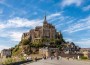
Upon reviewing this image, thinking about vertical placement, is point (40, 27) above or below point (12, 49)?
above

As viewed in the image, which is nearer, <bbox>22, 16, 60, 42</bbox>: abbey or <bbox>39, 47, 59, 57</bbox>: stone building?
<bbox>39, 47, 59, 57</bbox>: stone building

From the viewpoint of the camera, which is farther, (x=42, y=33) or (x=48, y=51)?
(x=42, y=33)

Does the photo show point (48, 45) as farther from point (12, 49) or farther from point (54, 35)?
point (12, 49)

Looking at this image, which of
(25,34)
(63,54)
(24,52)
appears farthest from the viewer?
(25,34)

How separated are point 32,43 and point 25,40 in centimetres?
598

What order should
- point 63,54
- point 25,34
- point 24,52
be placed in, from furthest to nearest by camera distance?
point 25,34 < point 63,54 < point 24,52

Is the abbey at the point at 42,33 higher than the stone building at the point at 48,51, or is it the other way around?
the abbey at the point at 42,33

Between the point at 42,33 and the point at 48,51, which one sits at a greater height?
the point at 42,33

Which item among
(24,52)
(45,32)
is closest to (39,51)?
(24,52)

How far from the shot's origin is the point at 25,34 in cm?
19700

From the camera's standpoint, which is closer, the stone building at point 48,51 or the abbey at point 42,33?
the stone building at point 48,51

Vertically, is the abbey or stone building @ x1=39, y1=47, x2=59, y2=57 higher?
the abbey

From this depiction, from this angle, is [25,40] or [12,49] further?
[12,49]

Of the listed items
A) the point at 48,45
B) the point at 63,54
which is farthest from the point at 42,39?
the point at 63,54
